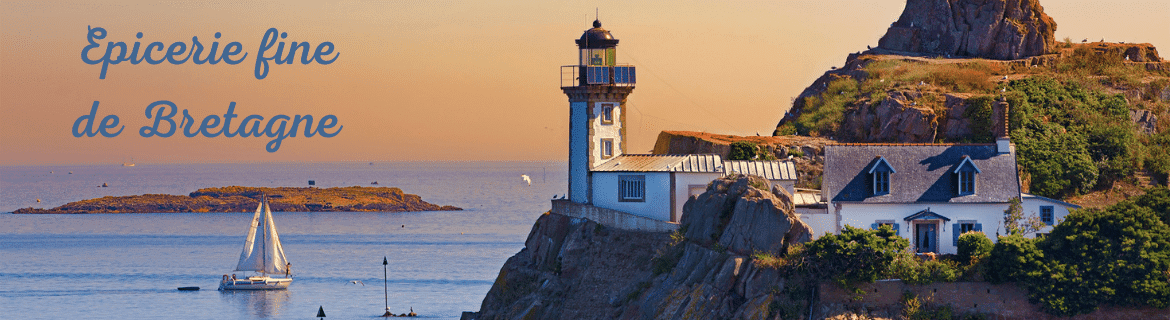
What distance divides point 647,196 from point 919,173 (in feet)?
39.5

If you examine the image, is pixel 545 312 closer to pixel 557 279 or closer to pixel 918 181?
pixel 557 279

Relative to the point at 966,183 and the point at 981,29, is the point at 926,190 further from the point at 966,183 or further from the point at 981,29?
the point at 981,29

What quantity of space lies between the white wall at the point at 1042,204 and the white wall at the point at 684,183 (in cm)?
1237

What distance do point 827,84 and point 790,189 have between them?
30.8 meters

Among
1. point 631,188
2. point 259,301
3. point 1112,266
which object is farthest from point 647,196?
point 259,301

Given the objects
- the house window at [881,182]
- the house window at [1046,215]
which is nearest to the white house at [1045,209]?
the house window at [1046,215]

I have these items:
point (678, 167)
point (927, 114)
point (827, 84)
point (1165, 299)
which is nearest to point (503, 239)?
point (827, 84)

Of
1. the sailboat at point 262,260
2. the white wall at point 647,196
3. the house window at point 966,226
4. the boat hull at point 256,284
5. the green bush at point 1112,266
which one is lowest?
the boat hull at point 256,284

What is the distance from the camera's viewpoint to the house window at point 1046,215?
174 ft

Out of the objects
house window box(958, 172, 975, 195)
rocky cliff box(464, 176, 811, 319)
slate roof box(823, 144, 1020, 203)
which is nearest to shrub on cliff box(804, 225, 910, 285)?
rocky cliff box(464, 176, 811, 319)

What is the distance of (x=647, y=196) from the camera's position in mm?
58562

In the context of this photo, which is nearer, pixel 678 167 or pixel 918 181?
pixel 918 181

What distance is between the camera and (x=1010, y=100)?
70938 millimetres

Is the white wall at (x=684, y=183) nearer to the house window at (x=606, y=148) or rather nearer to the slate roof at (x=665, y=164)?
the slate roof at (x=665, y=164)
